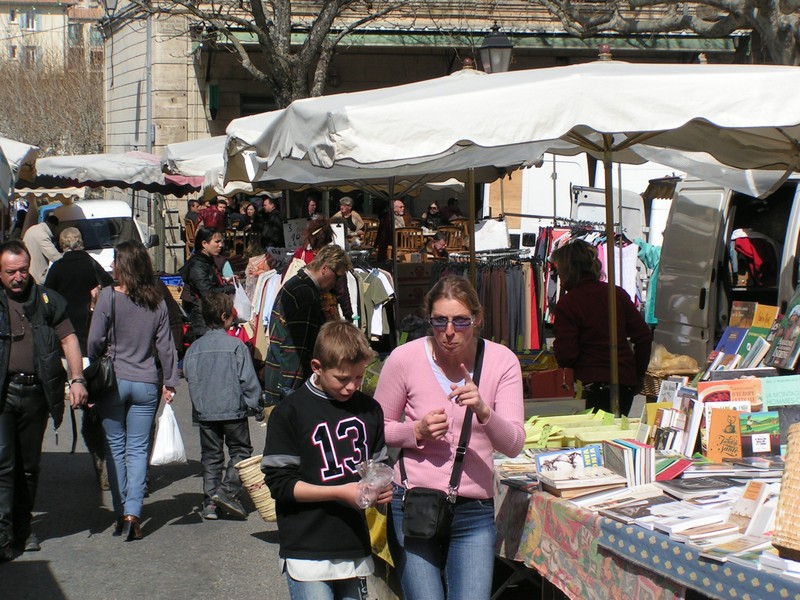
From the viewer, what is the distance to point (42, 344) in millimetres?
6352

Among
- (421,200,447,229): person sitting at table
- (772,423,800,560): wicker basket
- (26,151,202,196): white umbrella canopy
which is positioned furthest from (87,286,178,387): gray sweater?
(421,200,447,229): person sitting at table

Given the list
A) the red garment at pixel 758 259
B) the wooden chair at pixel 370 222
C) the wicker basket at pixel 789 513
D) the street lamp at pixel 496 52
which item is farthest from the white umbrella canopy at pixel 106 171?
the wicker basket at pixel 789 513

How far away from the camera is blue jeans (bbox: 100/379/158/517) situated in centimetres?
680

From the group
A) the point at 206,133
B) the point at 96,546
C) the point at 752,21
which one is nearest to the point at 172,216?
the point at 206,133

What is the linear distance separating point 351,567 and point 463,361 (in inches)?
33.7

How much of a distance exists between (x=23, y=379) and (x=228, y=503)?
167 centimetres

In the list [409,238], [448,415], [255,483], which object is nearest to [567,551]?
[448,415]

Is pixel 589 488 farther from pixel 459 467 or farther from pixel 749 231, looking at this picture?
pixel 749 231

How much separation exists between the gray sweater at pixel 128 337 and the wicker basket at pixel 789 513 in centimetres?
440

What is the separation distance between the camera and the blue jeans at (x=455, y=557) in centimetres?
383

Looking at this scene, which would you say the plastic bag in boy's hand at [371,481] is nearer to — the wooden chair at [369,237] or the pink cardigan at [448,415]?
the pink cardigan at [448,415]

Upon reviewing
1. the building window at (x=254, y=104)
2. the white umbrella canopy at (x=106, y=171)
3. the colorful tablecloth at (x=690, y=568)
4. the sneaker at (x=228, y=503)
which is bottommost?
the sneaker at (x=228, y=503)

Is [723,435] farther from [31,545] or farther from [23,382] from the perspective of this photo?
[31,545]

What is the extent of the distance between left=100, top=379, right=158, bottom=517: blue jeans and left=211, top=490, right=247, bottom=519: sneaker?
568mm
